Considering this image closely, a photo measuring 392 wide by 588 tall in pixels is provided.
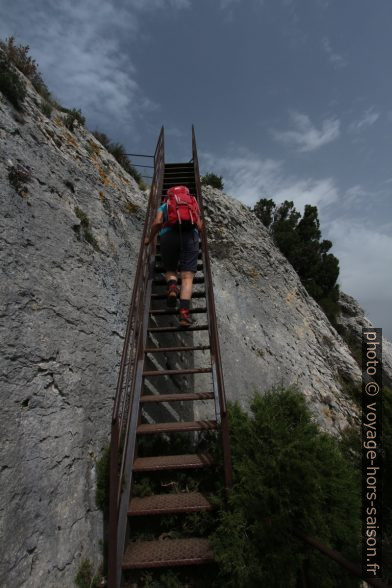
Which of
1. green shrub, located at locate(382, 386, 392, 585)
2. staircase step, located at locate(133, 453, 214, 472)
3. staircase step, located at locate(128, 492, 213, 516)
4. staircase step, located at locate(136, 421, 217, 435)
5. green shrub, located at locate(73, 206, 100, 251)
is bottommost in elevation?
green shrub, located at locate(382, 386, 392, 585)

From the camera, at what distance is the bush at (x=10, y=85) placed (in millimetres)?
5289

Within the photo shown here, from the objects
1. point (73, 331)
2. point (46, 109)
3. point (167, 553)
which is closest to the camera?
point (167, 553)

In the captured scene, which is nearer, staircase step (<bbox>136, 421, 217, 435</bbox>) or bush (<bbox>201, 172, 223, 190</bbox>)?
staircase step (<bbox>136, 421, 217, 435</bbox>)

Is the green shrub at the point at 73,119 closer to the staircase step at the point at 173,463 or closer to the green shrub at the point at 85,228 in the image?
the green shrub at the point at 85,228

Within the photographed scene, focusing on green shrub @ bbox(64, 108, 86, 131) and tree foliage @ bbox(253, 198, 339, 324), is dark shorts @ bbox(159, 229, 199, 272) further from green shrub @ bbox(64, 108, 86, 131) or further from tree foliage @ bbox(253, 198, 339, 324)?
tree foliage @ bbox(253, 198, 339, 324)

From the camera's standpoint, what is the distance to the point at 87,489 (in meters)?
3.54

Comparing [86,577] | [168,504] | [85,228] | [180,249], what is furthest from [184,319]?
[86,577]

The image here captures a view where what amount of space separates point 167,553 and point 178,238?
12.2ft

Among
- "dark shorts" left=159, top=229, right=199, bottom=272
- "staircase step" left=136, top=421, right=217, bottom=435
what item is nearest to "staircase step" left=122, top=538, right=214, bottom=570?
"staircase step" left=136, top=421, right=217, bottom=435

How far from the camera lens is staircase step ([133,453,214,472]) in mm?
3287

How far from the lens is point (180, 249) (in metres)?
5.08

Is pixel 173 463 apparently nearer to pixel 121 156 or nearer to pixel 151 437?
pixel 151 437

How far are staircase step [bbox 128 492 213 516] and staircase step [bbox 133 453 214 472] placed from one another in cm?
27

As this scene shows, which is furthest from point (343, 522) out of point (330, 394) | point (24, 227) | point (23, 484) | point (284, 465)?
point (24, 227)
